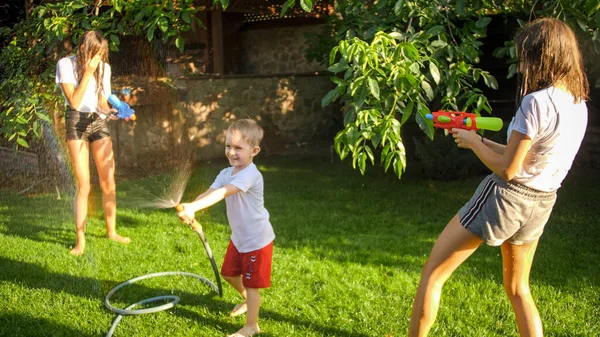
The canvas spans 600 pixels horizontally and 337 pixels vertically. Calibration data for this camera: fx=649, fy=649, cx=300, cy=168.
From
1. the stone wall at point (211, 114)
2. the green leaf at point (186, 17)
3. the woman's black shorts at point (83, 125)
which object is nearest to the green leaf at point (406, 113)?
the green leaf at point (186, 17)

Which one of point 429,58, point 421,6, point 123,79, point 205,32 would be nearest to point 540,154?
point 429,58

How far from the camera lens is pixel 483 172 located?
840cm

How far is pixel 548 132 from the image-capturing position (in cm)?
258

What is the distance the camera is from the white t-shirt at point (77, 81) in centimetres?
473

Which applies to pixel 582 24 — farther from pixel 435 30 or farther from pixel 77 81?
pixel 77 81

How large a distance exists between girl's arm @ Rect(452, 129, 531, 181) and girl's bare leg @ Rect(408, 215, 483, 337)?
0.32 m

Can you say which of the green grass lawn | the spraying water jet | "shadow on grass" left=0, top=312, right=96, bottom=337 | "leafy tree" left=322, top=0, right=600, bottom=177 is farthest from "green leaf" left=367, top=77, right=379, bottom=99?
"shadow on grass" left=0, top=312, right=96, bottom=337

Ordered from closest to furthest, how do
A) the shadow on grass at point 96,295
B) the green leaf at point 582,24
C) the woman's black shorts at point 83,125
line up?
the shadow on grass at point 96,295 → the green leaf at point 582,24 → the woman's black shorts at point 83,125

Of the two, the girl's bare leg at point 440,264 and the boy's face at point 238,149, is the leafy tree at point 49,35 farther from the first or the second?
the girl's bare leg at point 440,264

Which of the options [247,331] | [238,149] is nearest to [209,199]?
[238,149]

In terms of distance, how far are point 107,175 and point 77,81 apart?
775mm

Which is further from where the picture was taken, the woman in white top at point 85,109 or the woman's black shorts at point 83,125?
the woman's black shorts at point 83,125

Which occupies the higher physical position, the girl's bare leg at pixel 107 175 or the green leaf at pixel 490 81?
the green leaf at pixel 490 81

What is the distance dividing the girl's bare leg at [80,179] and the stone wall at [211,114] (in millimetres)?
4313
